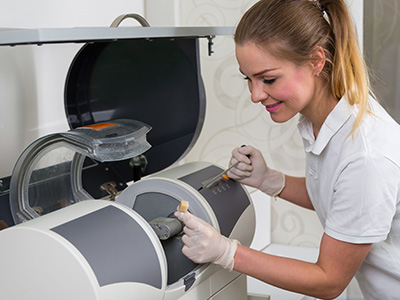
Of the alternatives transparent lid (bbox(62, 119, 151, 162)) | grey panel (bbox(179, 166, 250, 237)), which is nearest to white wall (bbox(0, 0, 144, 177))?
transparent lid (bbox(62, 119, 151, 162))

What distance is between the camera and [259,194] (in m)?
2.28

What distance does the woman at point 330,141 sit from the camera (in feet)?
3.94

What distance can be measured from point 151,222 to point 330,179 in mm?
445

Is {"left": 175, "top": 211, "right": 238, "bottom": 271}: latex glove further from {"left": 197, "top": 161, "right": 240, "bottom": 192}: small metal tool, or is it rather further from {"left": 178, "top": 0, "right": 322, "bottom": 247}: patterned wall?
{"left": 178, "top": 0, "right": 322, "bottom": 247}: patterned wall

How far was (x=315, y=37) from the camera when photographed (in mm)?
1240

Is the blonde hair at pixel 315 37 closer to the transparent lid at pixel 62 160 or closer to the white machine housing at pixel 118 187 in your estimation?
the white machine housing at pixel 118 187

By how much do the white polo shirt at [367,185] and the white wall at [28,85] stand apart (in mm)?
709

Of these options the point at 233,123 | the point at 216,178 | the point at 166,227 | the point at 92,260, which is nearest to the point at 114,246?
the point at 92,260

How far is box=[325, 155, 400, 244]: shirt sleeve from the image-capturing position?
119cm

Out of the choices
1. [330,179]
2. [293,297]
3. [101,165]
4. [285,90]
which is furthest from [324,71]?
[293,297]

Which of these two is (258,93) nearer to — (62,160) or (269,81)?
(269,81)

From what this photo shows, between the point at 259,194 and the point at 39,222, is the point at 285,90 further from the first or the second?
the point at 259,194

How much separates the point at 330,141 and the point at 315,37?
0.83ft

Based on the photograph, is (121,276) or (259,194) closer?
A: (121,276)
